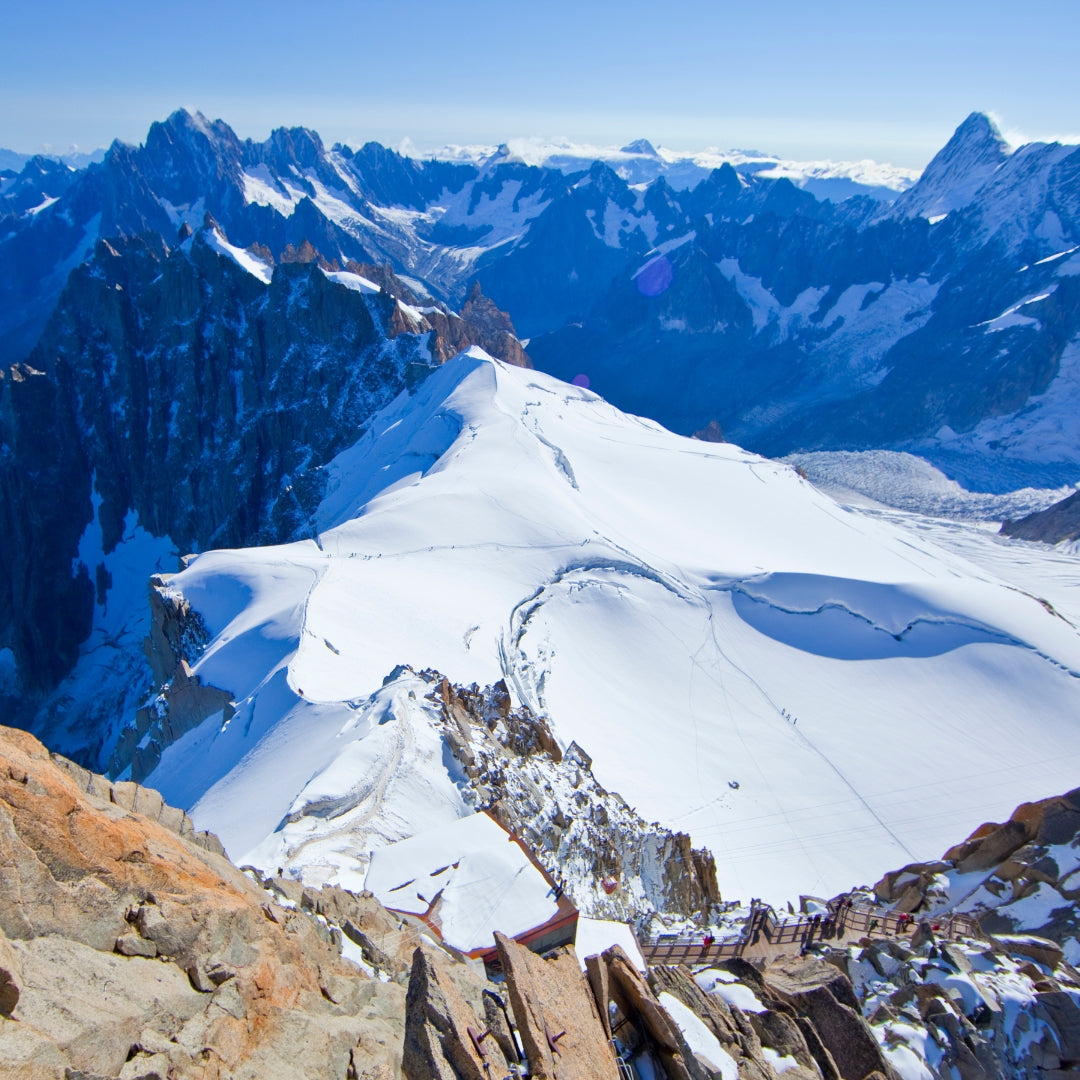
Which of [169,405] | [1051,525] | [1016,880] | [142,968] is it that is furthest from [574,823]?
[169,405]

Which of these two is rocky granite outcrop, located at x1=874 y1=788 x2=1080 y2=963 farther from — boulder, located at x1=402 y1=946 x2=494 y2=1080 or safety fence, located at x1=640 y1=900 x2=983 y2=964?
boulder, located at x1=402 y1=946 x2=494 y2=1080

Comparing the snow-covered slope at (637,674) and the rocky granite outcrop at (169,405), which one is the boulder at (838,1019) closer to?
the snow-covered slope at (637,674)

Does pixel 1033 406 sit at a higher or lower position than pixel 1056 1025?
higher

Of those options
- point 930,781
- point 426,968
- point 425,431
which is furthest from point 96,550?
point 426,968

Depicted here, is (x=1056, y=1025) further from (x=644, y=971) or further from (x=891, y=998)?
(x=644, y=971)

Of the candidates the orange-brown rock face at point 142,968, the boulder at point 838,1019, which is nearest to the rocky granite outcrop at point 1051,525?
the boulder at point 838,1019

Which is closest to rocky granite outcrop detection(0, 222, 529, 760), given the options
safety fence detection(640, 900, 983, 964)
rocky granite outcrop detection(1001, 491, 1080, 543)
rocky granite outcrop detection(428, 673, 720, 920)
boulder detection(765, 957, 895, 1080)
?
rocky granite outcrop detection(428, 673, 720, 920)
